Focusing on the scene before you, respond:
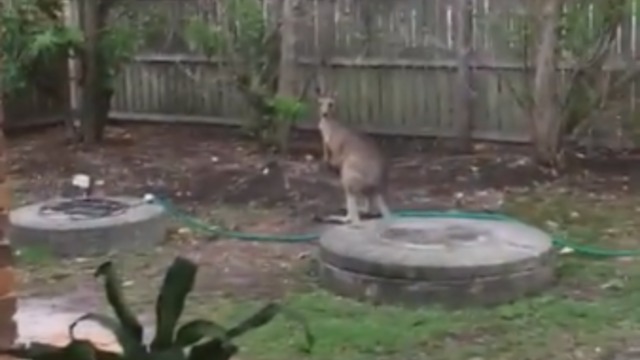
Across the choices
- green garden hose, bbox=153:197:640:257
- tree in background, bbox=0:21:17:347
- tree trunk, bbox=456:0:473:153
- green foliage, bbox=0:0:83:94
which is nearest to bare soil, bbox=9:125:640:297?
green garden hose, bbox=153:197:640:257

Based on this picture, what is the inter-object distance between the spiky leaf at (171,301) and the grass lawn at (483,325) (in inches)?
144

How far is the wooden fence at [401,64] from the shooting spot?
39.9 feet

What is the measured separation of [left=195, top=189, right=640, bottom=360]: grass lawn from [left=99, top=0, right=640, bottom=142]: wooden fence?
432 centimetres

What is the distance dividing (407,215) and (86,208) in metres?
2.00

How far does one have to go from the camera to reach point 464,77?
12.3 meters

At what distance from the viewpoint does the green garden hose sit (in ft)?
26.6

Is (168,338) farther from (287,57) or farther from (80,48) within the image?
(80,48)

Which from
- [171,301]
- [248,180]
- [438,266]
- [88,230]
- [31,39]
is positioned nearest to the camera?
[171,301]

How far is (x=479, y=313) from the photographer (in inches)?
271

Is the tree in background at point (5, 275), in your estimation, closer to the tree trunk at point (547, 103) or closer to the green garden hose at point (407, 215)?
the green garden hose at point (407, 215)

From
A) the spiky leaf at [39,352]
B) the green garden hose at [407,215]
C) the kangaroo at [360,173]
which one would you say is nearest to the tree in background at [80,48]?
the green garden hose at [407,215]

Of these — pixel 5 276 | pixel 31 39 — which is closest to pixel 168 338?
pixel 5 276

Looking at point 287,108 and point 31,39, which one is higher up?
point 31,39

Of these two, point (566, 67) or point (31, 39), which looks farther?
point (31, 39)
